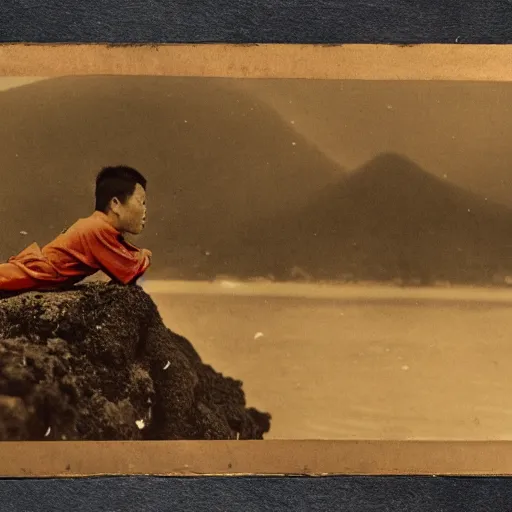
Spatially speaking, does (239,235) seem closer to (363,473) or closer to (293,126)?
(293,126)

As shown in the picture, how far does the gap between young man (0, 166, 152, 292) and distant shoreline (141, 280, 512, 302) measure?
10cm

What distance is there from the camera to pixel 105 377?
75 cm

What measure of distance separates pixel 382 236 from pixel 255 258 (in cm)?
17

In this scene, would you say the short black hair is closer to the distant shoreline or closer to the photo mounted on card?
the photo mounted on card

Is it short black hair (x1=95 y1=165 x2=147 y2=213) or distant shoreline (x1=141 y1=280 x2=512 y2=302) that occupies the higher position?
short black hair (x1=95 y1=165 x2=147 y2=213)

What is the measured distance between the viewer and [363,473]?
30.0 inches

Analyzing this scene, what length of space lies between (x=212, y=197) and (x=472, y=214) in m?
0.35

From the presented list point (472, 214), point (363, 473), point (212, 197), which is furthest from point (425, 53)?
point (363, 473)

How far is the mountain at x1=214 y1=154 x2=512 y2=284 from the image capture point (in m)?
0.77

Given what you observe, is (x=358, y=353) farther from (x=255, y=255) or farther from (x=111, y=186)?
(x=111, y=186)

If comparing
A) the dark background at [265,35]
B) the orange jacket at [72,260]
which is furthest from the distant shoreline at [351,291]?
the dark background at [265,35]

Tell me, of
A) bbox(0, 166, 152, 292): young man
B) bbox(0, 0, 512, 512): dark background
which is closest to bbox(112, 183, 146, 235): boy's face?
bbox(0, 166, 152, 292): young man

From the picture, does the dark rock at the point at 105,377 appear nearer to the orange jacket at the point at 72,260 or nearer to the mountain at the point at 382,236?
the orange jacket at the point at 72,260

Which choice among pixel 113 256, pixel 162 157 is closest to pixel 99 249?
pixel 113 256
